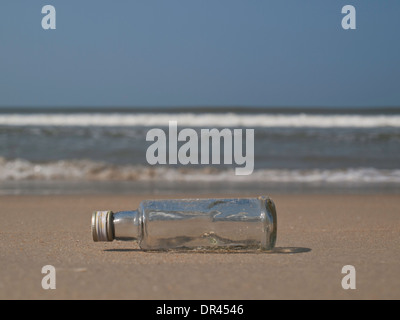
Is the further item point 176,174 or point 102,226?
point 176,174

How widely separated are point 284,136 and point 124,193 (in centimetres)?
796

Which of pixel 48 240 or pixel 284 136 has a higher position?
pixel 284 136

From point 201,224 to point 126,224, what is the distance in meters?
0.27

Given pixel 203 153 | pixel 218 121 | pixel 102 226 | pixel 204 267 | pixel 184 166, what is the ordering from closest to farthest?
pixel 204 267, pixel 102 226, pixel 184 166, pixel 203 153, pixel 218 121

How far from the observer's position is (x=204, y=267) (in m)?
1.72

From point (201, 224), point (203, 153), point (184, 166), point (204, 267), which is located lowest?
point (204, 267)

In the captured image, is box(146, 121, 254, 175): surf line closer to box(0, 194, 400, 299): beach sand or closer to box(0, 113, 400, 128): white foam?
box(0, 194, 400, 299): beach sand

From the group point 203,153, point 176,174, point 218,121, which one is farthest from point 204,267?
point 218,121

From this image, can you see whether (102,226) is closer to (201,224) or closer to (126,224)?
(126,224)

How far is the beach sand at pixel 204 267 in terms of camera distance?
4.70 ft

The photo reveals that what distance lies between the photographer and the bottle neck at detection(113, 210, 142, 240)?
6.23ft

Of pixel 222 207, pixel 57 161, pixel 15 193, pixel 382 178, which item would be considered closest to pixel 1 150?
pixel 57 161
